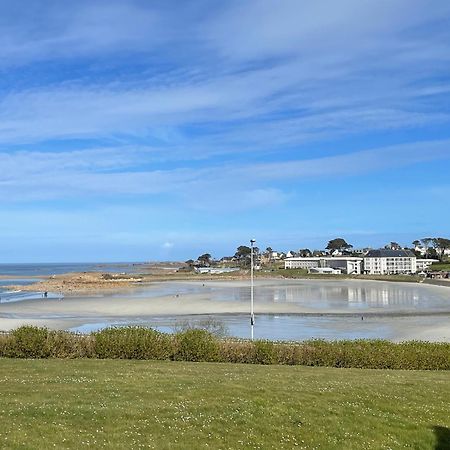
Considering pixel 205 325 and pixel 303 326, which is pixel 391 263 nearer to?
pixel 303 326

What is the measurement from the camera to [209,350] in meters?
19.1

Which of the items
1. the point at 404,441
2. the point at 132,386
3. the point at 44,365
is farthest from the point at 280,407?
the point at 44,365

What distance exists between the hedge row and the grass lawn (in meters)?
4.26

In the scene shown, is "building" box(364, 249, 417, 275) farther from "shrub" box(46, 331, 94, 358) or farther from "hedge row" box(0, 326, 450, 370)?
"shrub" box(46, 331, 94, 358)

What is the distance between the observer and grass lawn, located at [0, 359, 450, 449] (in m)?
9.24

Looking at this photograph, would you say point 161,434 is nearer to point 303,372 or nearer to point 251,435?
point 251,435

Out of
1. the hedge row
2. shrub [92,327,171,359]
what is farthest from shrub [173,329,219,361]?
shrub [92,327,171,359]

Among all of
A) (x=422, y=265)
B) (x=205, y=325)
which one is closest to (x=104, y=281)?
(x=205, y=325)

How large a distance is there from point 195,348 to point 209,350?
0.47 m

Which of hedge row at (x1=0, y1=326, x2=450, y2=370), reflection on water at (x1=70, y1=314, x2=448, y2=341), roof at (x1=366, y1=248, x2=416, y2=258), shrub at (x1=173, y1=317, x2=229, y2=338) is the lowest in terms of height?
reflection on water at (x1=70, y1=314, x2=448, y2=341)

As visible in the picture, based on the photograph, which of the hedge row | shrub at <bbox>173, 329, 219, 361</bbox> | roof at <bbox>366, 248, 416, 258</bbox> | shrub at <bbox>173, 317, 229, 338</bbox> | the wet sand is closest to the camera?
the hedge row

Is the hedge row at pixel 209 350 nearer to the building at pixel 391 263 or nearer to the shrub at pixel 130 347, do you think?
the shrub at pixel 130 347

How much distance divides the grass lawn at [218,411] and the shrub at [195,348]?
15.4 feet

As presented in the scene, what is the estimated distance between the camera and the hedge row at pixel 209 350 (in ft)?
61.5
